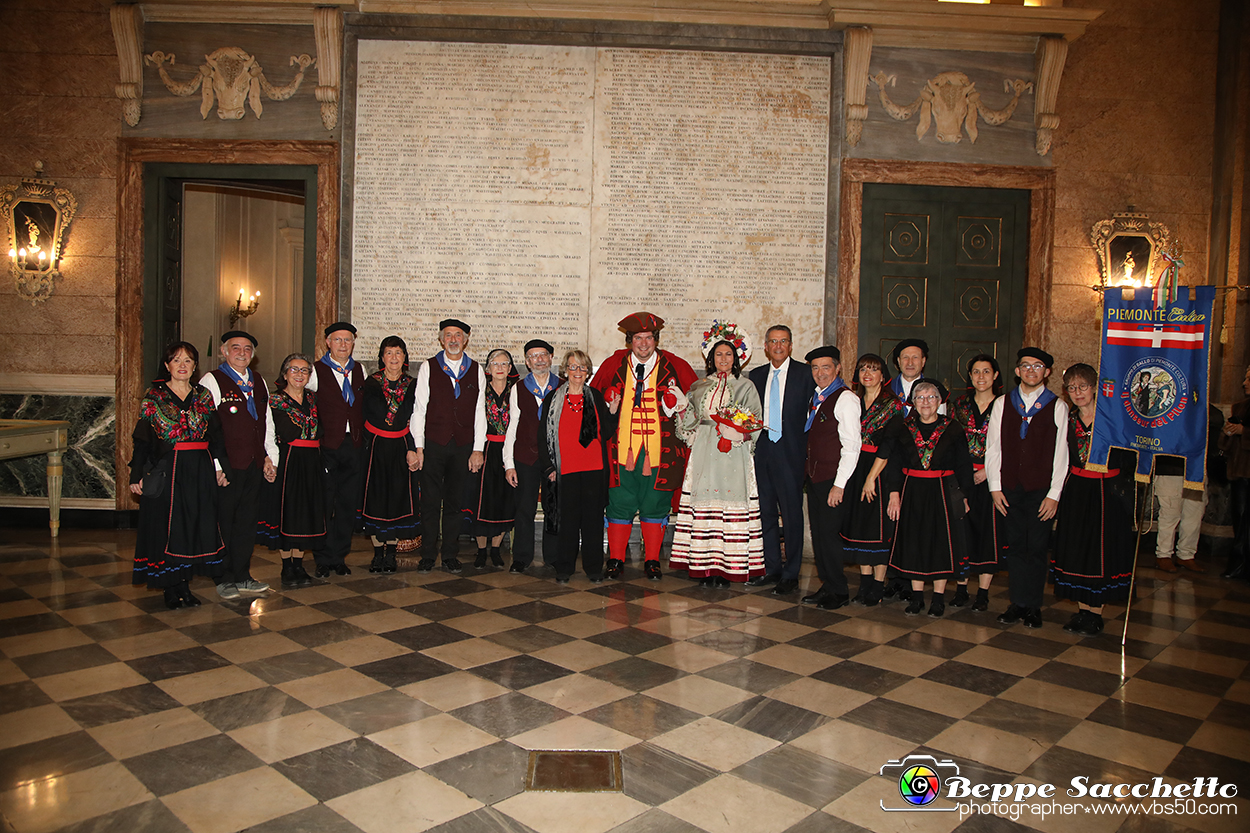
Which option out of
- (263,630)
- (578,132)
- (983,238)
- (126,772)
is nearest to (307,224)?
(578,132)

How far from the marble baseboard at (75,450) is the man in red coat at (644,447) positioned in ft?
14.7

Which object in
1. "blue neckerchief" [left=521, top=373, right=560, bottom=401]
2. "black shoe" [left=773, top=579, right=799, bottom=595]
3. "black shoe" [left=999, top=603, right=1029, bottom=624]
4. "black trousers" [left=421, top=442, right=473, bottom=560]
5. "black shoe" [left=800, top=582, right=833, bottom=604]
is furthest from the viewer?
"blue neckerchief" [left=521, top=373, right=560, bottom=401]

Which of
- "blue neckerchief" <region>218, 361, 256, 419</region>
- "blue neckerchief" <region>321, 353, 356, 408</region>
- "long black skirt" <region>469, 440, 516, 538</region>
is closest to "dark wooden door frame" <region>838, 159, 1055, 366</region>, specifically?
"long black skirt" <region>469, 440, 516, 538</region>

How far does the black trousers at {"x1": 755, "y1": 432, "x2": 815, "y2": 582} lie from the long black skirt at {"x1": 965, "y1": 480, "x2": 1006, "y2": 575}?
41.8 inches

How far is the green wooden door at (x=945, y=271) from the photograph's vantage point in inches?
277

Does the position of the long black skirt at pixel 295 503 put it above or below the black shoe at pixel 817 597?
above

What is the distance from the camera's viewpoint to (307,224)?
281 inches

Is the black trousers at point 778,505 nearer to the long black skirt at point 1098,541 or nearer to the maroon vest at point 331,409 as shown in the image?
the long black skirt at point 1098,541

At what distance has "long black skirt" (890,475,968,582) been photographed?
4.83 metres

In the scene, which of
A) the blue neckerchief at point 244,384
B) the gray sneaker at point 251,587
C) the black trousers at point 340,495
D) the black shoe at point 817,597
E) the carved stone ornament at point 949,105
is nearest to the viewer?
the blue neckerchief at point 244,384

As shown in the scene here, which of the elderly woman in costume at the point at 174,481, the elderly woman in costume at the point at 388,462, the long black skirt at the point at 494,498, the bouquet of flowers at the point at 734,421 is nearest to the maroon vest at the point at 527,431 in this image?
the long black skirt at the point at 494,498

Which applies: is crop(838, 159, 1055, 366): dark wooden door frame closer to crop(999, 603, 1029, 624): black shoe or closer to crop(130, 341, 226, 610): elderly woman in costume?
crop(999, 603, 1029, 624): black shoe

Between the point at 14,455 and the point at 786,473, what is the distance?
5720 millimetres

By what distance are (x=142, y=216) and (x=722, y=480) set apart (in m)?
5.47
